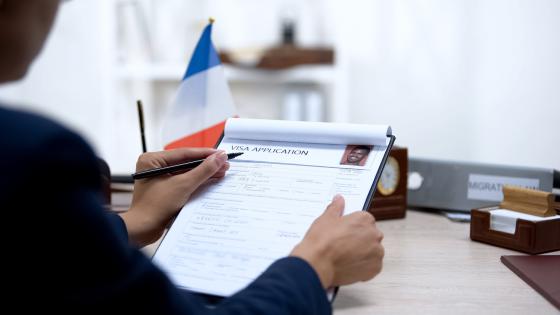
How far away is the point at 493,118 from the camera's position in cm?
268

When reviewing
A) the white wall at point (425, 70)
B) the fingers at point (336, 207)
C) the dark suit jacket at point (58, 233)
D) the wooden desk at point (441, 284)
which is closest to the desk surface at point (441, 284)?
the wooden desk at point (441, 284)

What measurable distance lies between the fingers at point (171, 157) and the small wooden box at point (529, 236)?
55cm

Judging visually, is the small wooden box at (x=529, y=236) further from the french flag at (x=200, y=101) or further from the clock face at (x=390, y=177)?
the french flag at (x=200, y=101)

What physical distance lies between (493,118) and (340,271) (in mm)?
2153

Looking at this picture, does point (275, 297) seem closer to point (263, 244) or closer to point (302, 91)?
point (263, 244)

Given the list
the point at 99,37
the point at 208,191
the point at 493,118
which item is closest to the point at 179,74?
the point at 99,37

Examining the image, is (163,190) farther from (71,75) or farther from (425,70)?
(71,75)

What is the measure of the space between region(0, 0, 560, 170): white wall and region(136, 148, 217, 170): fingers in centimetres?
195

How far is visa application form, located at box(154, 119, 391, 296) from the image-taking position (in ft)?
2.71

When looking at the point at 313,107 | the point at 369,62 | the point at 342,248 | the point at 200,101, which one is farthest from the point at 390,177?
the point at 369,62

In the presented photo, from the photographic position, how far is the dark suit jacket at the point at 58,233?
448 millimetres

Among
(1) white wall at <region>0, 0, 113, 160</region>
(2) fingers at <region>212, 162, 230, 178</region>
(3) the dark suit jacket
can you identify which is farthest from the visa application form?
(1) white wall at <region>0, 0, 113, 160</region>

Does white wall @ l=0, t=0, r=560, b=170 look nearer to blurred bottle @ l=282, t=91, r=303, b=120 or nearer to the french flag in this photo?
blurred bottle @ l=282, t=91, r=303, b=120

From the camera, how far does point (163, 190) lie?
1.02m
